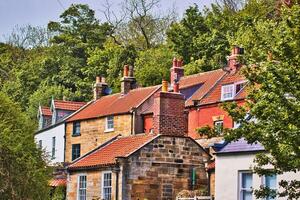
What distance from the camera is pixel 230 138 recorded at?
915 inches

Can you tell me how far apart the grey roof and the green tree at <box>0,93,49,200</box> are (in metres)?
8.35

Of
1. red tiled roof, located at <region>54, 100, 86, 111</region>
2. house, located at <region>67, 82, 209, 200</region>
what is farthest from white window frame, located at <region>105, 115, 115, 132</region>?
house, located at <region>67, 82, 209, 200</region>

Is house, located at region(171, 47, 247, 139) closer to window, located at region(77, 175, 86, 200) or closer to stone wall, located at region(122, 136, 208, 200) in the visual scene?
stone wall, located at region(122, 136, 208, 200)

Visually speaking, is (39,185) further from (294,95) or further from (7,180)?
(294,95)

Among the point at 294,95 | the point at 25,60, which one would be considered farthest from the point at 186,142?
the point at 25,60

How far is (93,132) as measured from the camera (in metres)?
58.2

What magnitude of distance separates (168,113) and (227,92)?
11815 mm

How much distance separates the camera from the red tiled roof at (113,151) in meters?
38.9

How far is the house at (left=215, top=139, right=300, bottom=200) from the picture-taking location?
107 feet

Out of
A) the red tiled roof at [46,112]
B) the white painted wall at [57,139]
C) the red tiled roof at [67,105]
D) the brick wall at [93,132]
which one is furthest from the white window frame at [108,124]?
the red tiled roof at [46,112]

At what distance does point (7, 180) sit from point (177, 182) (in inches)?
365

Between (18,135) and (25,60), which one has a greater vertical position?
(25,60)

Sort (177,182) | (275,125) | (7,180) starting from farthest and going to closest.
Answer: (177,182)
(7,180)
(275,125)

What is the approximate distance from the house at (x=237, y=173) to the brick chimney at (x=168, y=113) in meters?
5.01
